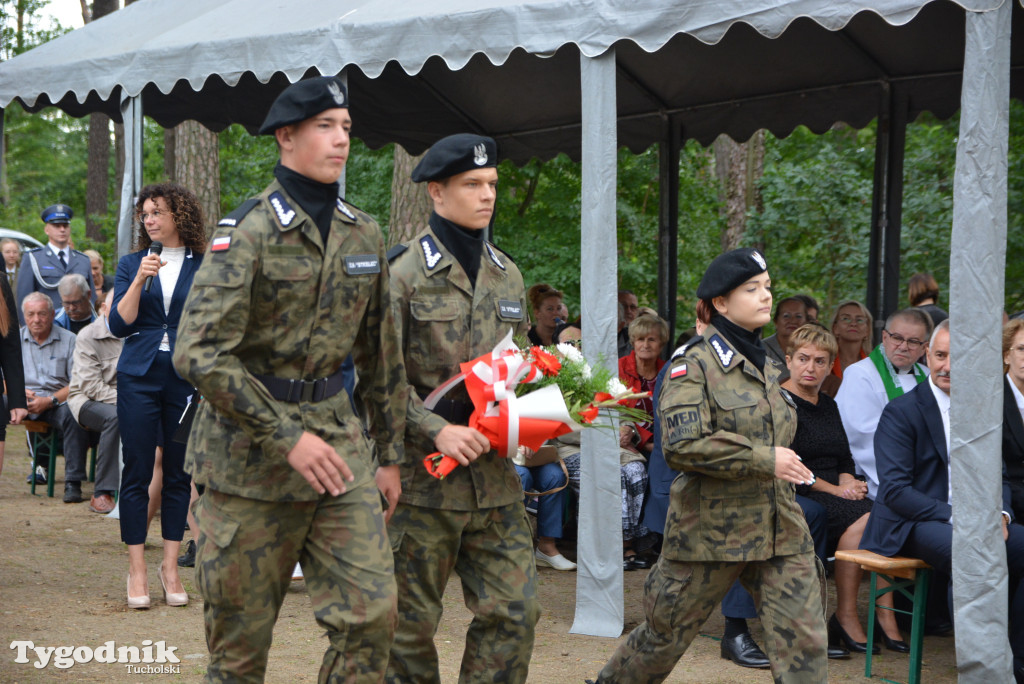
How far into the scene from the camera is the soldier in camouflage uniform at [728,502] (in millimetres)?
3885

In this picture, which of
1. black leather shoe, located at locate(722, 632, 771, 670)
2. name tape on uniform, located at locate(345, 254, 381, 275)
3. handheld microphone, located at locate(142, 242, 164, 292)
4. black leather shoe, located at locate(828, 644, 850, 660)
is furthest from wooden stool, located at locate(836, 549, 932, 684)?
handheld microphone, located at locate(142, 242, 164, 292)

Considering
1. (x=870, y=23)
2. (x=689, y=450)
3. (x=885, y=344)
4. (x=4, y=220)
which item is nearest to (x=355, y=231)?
(x=689, y=450)

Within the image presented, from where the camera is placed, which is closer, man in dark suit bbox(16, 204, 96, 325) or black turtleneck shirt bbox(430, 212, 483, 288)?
black turtleneck shirt bbox(430, 212, 483, 288)

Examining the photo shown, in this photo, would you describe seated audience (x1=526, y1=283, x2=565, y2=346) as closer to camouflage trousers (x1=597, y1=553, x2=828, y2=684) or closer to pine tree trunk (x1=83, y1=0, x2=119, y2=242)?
camouflage trousers (x1=597, y1=553, x2=828, y2=684)

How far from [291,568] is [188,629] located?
2.68 metres

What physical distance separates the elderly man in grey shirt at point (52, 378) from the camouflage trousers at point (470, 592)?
650 cm

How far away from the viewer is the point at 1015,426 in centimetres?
527

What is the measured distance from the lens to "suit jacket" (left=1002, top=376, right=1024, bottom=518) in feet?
17.3

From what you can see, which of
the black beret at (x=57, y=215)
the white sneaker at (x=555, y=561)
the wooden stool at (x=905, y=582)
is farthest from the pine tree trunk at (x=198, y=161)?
the wooden stool at (x=905, y=582)

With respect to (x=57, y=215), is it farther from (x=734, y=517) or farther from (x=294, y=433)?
(x=294, y=433)

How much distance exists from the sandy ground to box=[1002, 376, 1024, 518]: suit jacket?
0.87 m

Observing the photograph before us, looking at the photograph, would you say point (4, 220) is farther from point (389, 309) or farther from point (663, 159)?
point (389, 309)

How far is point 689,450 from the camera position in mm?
3904

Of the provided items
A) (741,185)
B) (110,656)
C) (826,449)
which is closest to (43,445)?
(110,656)
